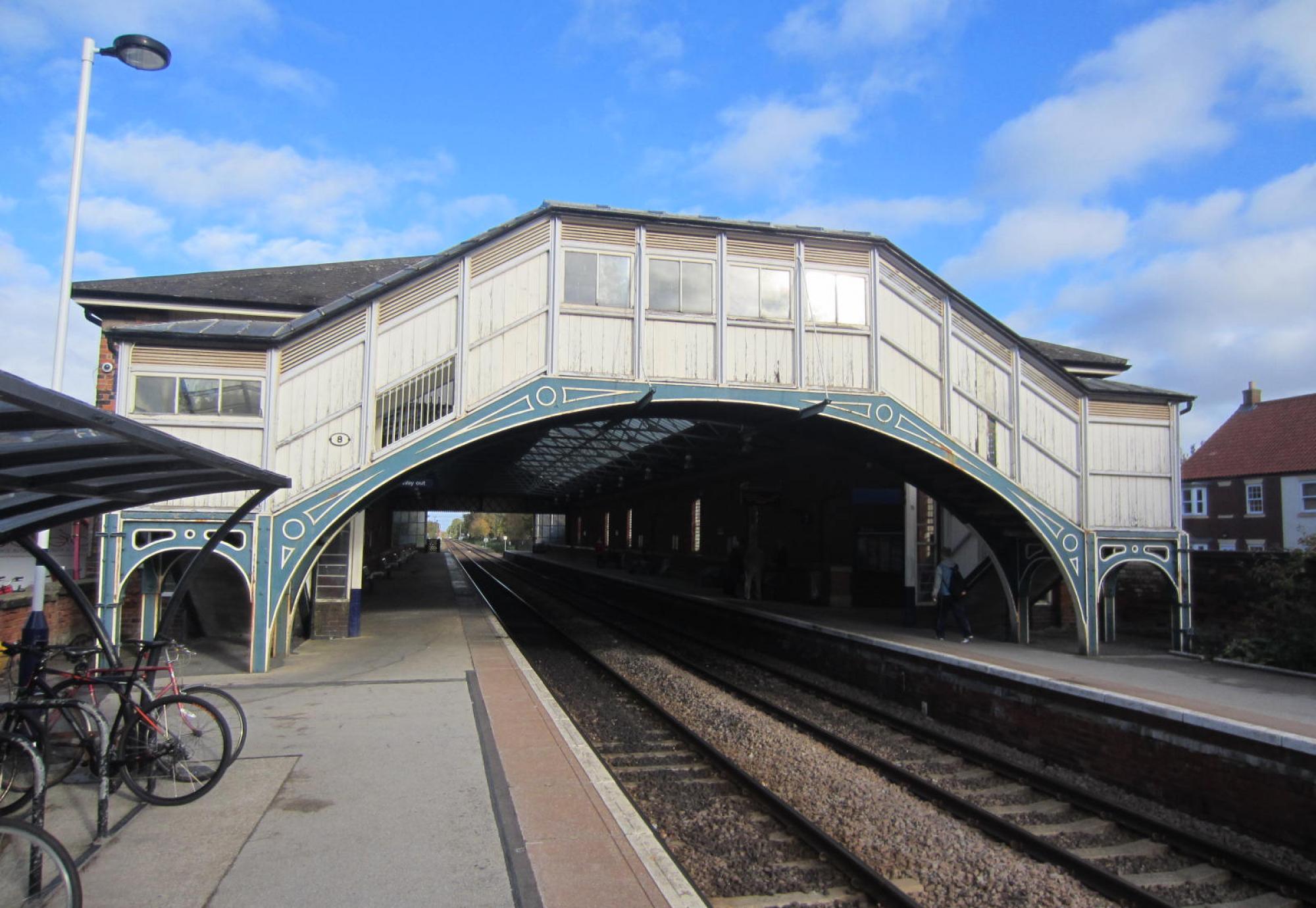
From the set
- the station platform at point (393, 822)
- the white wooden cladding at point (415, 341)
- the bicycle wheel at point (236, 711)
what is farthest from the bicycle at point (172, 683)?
the white wooden cladding at point (415, 341)

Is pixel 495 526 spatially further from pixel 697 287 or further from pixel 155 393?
pixel 155 393

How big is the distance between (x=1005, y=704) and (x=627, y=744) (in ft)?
15.5

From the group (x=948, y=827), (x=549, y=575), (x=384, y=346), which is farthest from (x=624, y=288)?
(x=549, y=575)

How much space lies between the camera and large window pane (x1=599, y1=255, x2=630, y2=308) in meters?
12.8

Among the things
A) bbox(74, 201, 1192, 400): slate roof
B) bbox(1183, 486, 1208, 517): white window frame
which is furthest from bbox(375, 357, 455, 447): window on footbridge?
bbox(1183, 486, 1208, 517): white window frame

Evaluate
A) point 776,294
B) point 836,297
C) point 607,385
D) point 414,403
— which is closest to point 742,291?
point 776,294

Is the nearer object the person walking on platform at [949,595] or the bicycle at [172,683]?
the bicycle at [172,683]

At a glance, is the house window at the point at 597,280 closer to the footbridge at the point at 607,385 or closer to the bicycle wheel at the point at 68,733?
the footbridge at the point at 607,385

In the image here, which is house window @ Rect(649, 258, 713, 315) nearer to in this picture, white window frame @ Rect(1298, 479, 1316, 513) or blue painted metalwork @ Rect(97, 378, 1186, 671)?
blue painted metalwork @ Rect(97, 378, 1186, 671)

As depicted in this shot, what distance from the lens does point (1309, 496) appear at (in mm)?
29469

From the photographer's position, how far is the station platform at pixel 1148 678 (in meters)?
7.91

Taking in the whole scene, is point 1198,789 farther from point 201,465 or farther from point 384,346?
point 384,346

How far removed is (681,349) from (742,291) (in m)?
1.36

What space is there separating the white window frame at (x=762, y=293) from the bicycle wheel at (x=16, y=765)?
10.1 meters
